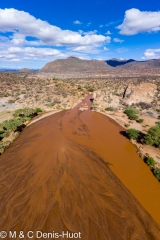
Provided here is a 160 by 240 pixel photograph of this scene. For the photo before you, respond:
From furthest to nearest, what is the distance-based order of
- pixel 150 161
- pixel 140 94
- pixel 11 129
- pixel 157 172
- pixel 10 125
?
1. pixel 140 94
2. pixel 10 125
3. pixel 11 129
4. pixel 150 161
5. pixel 157 172

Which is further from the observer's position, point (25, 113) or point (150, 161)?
point (25, 113)

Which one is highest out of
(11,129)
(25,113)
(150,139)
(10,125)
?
(25,113)

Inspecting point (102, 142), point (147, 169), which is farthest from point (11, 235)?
point (102, 142)

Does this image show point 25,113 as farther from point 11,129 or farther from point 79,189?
point 79,189

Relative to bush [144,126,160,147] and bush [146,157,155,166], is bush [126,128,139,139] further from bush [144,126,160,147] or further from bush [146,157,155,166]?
bush [146,157,155,166]

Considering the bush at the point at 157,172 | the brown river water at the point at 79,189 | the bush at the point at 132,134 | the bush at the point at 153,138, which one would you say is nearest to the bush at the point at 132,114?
the bush at the point at 132,134

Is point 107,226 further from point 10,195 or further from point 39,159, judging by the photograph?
point 39,159

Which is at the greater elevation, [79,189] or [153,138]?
[153,138]

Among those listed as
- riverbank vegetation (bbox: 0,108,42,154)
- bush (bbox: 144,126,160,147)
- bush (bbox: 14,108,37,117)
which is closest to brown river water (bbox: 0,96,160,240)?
riverbank vegetation (bbox: 0,108,42,154)

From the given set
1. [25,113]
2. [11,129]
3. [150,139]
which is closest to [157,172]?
[150,139]
